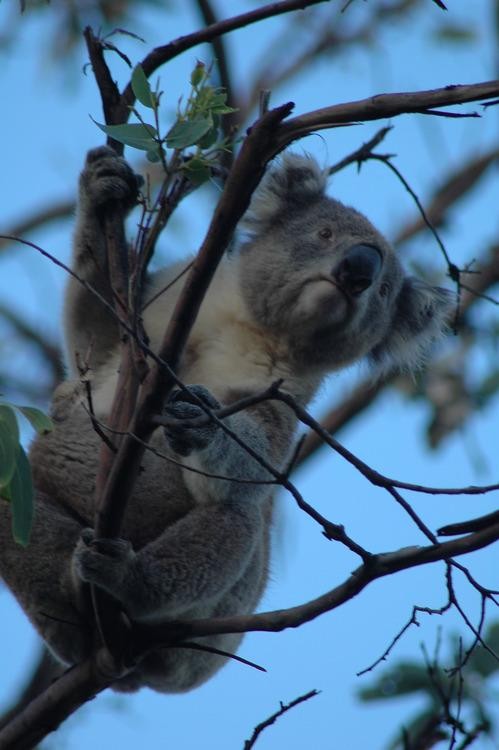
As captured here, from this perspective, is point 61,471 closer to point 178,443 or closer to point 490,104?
point 178,443

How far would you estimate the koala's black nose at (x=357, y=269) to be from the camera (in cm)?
392

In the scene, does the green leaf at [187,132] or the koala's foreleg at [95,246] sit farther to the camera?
the koala's foreleg at [95,246]

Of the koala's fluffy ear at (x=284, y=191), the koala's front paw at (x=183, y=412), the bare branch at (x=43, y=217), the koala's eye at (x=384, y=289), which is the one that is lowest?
the koala's front paw at (x=183, y=412)

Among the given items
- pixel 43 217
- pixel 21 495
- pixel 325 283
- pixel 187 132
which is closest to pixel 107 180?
pixel 325 283

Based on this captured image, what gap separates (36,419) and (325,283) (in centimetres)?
184

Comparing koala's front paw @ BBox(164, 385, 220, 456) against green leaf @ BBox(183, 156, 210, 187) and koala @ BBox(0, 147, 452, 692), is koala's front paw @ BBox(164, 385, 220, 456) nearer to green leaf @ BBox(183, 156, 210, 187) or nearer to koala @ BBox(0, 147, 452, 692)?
koala @ BBox(0, 147, 452, 692)

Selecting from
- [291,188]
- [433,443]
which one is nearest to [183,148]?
[291,188]

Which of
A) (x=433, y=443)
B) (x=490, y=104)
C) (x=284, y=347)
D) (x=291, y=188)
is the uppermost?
(x=433, y=443)

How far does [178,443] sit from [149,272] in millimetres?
1407

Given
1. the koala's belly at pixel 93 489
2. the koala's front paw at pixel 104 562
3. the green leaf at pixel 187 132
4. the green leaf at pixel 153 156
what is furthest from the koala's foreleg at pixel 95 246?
the green leaf at pixel 187 132

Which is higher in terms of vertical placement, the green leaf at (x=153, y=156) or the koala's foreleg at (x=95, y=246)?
the koala's foreleg at (x=95, y=246)

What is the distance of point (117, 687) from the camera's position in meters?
3.78

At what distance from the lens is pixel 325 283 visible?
397 centimetres

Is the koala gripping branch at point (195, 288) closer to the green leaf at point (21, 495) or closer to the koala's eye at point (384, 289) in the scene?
the green leaf at point (21, 495)
